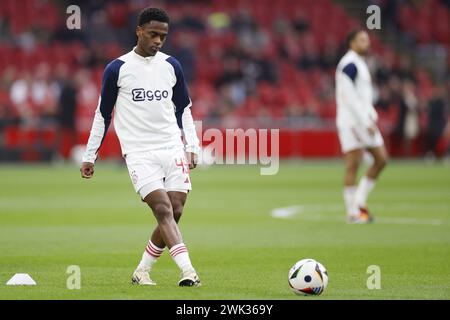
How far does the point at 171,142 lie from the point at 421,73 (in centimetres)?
3413

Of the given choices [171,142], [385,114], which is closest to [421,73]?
[385,114]

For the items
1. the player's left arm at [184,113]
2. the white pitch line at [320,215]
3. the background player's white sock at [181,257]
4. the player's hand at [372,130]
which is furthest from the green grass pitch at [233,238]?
the player's hand at [372,130]

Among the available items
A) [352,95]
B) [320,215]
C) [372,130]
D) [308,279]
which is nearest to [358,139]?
[372,130]

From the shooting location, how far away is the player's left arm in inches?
404

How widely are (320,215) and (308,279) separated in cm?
882

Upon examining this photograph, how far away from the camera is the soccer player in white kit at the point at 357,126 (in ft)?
55.5

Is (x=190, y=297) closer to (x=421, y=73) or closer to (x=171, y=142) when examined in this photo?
(x=171, y=142)

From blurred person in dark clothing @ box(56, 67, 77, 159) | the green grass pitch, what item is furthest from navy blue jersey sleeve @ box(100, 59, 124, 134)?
blurred person in dark clothing @ box(56, 67, 77, 159)

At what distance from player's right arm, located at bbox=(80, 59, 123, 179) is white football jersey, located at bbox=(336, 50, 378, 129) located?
7.40m

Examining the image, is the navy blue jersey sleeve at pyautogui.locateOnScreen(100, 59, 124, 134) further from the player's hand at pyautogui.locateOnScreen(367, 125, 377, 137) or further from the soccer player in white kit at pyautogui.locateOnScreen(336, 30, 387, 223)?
the soccer player in white kit at pyautogui.locateOnScreen(336, 30, 387, 223)

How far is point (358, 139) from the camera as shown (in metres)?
17.0
